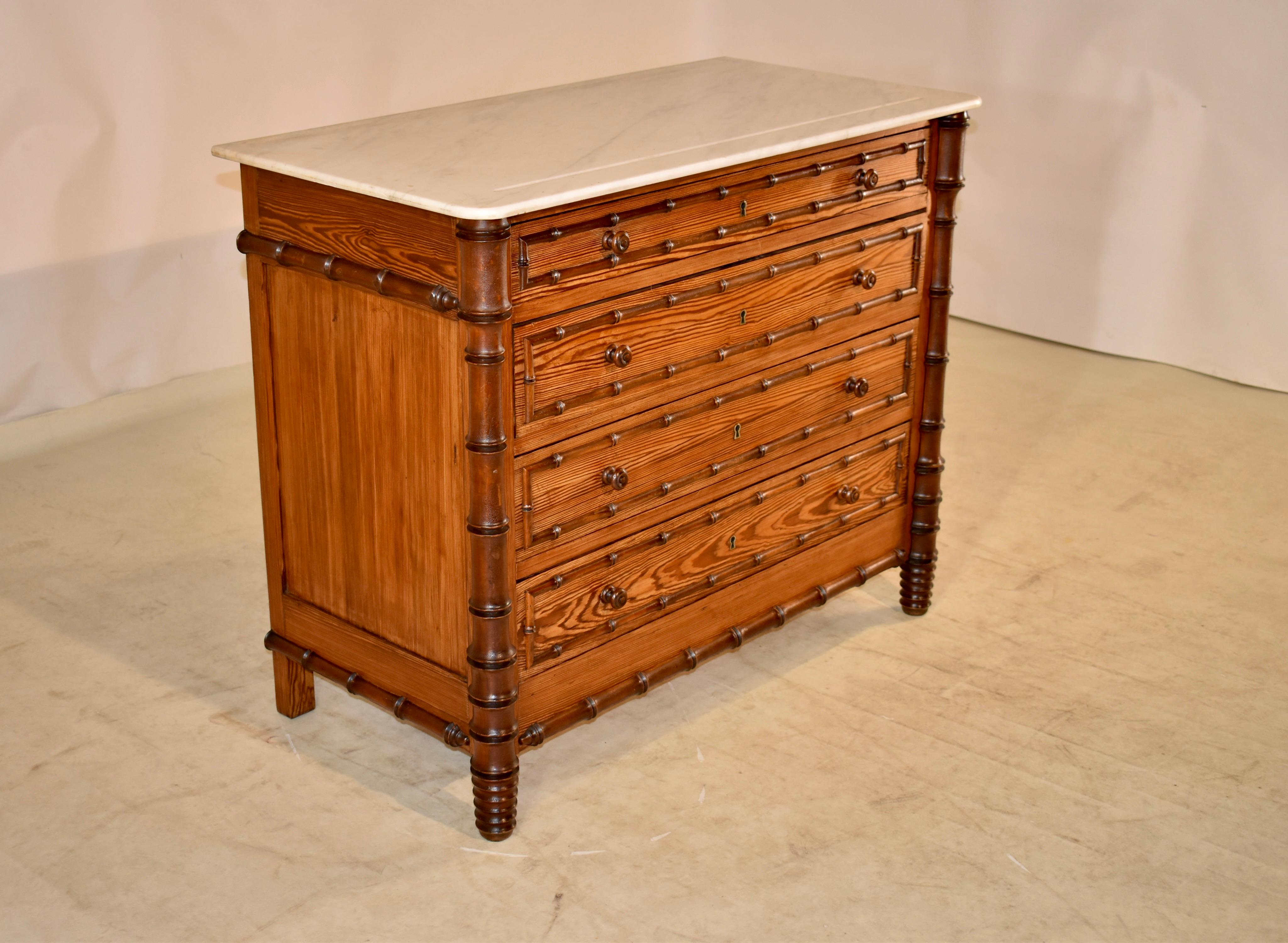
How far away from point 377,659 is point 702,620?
2.22 ft

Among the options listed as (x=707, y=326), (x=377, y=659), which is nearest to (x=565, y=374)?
(x=707, y=326)

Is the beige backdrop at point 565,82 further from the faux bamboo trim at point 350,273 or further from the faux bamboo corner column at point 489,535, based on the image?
the faux bamboo corner column at point 489,535

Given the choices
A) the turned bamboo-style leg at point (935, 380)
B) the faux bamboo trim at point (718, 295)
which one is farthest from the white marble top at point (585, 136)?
the faux bamboo trim at point (718, 295)

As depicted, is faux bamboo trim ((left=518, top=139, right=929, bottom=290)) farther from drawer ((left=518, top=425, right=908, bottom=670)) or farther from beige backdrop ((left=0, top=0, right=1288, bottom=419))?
beige backdrop ((left=0, top=0, right=1288, bottom=419))

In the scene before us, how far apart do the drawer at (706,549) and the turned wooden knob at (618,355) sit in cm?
36

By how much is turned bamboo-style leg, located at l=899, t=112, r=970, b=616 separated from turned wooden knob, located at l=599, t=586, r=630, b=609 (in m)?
1.00

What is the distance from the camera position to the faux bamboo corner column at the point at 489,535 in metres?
2.41

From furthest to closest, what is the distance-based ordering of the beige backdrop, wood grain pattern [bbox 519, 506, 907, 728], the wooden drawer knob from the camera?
1. the beige backdrop
2. the wooden drawer knob
3. wood grain pattern [bbox 519, 506, 907, 728]

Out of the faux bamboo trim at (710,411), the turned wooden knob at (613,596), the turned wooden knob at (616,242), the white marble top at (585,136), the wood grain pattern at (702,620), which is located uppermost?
the white marble top at (585,136)

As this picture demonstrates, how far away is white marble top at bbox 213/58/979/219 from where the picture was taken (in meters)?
2.50

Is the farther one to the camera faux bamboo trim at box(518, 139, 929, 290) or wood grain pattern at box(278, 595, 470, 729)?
wood grain pattern at box(278, 595, 470, 729)

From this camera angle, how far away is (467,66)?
5.50 meters

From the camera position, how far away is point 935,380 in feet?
11.4

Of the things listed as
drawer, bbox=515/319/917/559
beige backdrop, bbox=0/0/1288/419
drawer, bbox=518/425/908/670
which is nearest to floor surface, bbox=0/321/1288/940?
drawer, bbox=518/425/908/670
